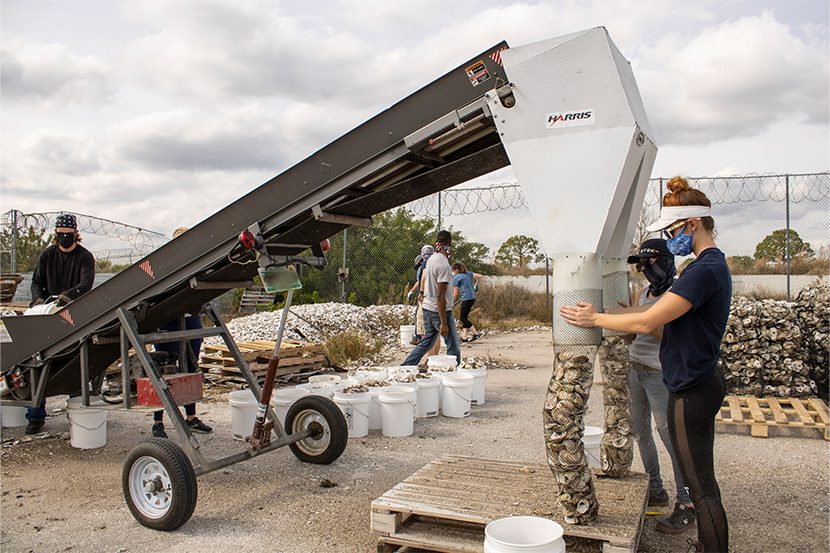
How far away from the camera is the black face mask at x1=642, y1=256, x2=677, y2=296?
446 cm

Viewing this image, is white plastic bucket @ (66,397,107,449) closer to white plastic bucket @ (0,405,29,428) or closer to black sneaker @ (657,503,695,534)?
white plastic bucket @ (0,405,29,428)

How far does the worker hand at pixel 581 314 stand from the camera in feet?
11.4

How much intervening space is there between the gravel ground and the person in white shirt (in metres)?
1.84

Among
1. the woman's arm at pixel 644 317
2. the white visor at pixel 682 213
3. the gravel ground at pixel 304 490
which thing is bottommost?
the gravel ground at pixel 304 490

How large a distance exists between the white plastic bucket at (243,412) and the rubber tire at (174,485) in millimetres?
1997

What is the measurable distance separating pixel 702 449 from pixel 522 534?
1.02m

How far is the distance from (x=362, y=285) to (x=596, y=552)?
15675 mm

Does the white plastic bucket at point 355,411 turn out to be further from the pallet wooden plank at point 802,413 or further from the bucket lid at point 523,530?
the pallet wooden plank at point 802,413

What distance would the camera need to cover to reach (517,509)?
12.5 feet

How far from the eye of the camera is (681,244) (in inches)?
143

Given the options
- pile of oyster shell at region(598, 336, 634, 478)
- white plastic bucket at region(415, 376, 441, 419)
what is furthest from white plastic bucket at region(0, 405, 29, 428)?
pile of oyster shell at region(598, 336, 634, 478)

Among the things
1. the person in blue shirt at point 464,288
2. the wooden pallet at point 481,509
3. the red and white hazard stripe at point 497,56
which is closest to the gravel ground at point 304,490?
the wooden pallet at point 481,509

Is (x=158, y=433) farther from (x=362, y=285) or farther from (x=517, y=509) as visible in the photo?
(x=362, y=285)

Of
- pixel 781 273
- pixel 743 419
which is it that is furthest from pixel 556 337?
pixel 781 273
